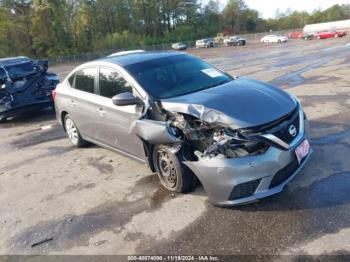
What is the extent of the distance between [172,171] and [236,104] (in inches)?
43.5

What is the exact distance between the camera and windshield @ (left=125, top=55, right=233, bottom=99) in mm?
4965

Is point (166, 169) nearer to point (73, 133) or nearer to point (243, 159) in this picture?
point (243, 159)

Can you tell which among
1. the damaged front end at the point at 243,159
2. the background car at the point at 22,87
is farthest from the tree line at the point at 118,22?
the damaged front end at the point at 243,159

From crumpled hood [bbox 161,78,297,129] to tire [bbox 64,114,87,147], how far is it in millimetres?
2785

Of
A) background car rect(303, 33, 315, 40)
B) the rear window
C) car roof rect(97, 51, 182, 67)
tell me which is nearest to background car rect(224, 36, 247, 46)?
background car rect(303, 33, 315, 40)

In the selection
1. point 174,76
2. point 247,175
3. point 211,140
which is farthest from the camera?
point 174,76

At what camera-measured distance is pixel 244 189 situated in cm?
385

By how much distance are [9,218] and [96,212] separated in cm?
114

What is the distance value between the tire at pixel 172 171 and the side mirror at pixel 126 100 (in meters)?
0.65

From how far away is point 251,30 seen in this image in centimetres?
11506

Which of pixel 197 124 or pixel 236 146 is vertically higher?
pixel 197 124

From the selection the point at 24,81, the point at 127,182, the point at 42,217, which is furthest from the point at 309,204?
the point at 24,81

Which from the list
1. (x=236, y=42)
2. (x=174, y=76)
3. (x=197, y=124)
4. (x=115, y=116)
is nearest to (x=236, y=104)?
(x=197, y=124)

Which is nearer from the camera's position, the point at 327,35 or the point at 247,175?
the point at 247,175
